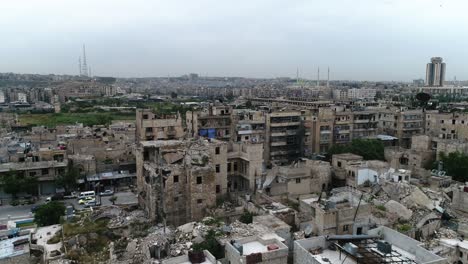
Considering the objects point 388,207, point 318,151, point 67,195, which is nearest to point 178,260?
point 388,207

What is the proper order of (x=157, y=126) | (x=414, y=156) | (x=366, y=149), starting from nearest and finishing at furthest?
1. (x=414, y=156)
2. (x=157, y=126)
3. (x=366, y=149)

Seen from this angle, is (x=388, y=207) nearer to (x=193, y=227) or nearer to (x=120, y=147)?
(x=193, y=227)

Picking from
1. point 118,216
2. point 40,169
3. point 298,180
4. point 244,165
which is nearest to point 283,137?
point 244,165

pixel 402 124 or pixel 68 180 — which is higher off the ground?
pixel 402 124

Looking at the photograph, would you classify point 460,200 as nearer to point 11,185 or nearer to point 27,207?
point 27,207

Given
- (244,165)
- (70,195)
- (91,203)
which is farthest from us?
(70,195)

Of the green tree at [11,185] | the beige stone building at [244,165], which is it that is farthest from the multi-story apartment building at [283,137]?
the green tree at [11,185]

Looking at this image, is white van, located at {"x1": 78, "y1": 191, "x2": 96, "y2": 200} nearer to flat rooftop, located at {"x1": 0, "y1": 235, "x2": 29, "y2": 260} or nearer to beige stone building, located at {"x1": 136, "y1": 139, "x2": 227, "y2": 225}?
flat rooftop, located at {"x1": 0, "y1": 235, "x2": 29, "y2": 260}
